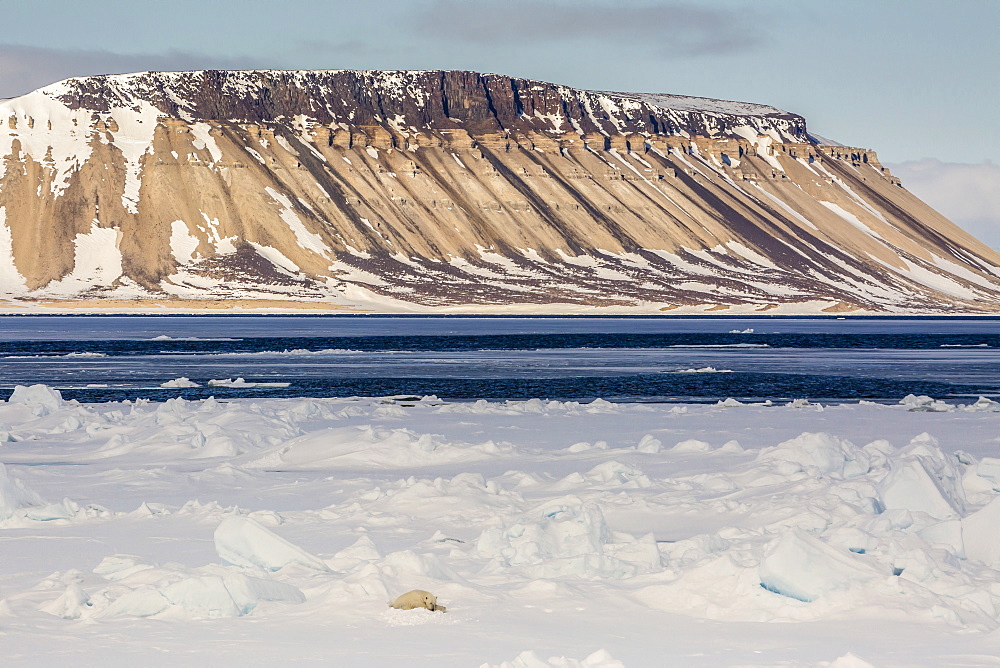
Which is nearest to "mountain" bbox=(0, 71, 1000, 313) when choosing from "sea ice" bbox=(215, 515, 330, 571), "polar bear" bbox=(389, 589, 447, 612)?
"sea ice" bbox=(215, 515, 330, 571)

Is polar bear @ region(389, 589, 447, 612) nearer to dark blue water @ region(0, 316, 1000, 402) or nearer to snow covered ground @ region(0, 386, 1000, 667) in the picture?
snow covered ground @ region(0, 386, 1000, 667)

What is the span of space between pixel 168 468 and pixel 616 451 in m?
7.30

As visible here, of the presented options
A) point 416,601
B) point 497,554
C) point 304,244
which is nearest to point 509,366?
point 497,554

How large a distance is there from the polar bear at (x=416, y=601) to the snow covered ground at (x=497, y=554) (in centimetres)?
13

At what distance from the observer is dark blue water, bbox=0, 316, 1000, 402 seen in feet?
134

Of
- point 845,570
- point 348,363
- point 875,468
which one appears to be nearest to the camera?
point 845,570

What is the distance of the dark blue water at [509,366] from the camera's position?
40781 millimetres

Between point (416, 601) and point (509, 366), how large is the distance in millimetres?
45411

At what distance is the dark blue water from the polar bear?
26760mm

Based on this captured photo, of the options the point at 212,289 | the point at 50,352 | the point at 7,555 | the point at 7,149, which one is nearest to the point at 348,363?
the point at 50,352

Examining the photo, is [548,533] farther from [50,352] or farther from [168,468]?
[50,352]

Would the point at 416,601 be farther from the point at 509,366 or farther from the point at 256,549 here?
the point at 509,366

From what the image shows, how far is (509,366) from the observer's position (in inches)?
2201

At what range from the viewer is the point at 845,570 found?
11.2 metres
